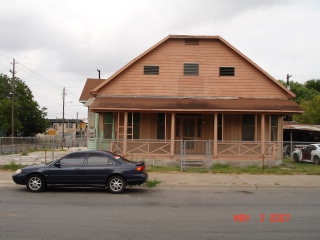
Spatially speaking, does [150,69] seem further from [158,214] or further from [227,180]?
[158,214]

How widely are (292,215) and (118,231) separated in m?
4.39

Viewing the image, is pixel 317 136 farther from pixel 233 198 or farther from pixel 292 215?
pixel 292 215

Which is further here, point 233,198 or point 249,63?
point 249,63

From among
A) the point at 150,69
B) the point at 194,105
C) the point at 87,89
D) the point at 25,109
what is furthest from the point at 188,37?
the point at 25,109

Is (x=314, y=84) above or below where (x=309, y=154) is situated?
above

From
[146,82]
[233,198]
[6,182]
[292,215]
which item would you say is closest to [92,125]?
[146,82]

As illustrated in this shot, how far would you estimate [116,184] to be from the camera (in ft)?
44.0

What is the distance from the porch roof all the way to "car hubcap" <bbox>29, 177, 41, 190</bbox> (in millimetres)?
8293

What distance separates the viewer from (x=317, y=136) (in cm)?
3734

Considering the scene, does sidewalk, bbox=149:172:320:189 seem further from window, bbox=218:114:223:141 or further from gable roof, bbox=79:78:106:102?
gable roof, bbox=79:78:106:102

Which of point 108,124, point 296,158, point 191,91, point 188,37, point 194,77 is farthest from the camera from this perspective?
point 296,158

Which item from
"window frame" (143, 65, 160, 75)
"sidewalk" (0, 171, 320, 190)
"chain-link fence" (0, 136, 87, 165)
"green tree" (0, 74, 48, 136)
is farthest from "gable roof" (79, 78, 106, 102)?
"green tree" (0, 74, 48, 136)

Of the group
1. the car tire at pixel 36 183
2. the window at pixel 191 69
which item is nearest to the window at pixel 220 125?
the window at pixel 191 69

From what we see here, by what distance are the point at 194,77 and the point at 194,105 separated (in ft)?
7.76
